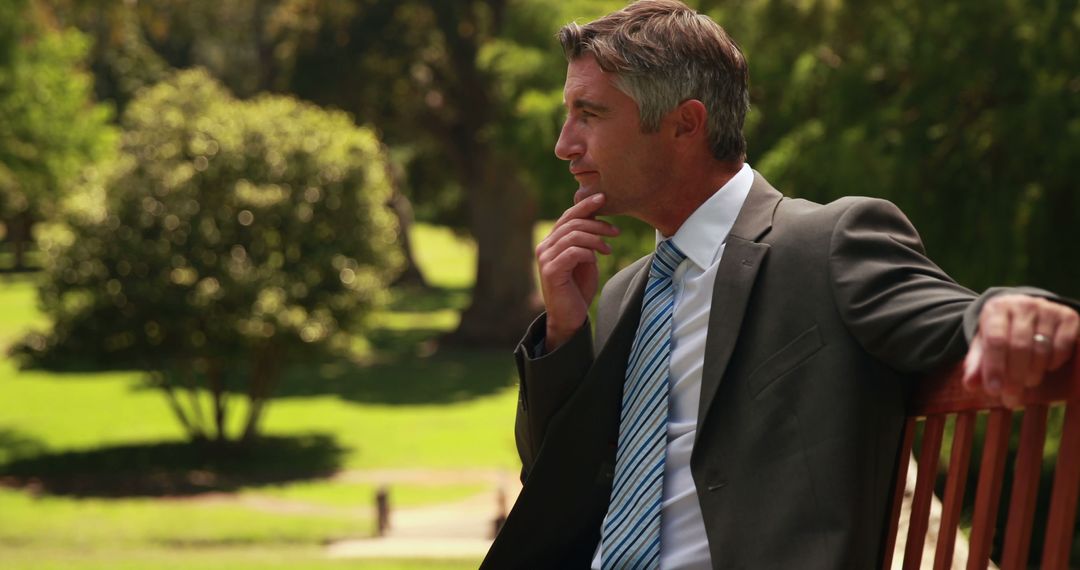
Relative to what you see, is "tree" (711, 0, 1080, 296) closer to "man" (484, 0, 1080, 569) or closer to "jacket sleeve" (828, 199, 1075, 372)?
"man" (484, 0, 1080, 569)

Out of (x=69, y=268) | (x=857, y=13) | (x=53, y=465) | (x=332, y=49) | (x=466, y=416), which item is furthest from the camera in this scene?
(x=332, y=49)

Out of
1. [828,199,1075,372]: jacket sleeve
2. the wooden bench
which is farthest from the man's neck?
the wooden bench

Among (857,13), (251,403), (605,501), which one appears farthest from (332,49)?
(605,501)

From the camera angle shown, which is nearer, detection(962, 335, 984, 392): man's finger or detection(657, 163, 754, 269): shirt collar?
detection(962, 335, 984, 392): man's finger

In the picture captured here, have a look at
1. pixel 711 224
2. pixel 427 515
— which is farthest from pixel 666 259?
pixel 427 515

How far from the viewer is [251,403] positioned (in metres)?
25.9

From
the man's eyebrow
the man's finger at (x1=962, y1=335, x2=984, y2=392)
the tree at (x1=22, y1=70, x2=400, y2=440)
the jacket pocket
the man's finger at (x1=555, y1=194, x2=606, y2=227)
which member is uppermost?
the tree at (x1=22, y1=70, x2=400, y2=440)

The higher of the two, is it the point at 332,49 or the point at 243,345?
the point at 332,49

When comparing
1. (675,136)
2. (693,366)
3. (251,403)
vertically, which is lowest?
(693,366)

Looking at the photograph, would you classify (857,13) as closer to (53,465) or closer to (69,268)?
(69,268)

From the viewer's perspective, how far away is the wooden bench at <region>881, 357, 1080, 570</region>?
6.57 ft

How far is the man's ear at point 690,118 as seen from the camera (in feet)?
9.51

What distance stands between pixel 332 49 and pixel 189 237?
16.3 meters

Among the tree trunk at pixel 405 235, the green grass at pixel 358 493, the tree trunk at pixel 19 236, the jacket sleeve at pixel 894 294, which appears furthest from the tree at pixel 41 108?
the tree trunk at pixel 19 236
